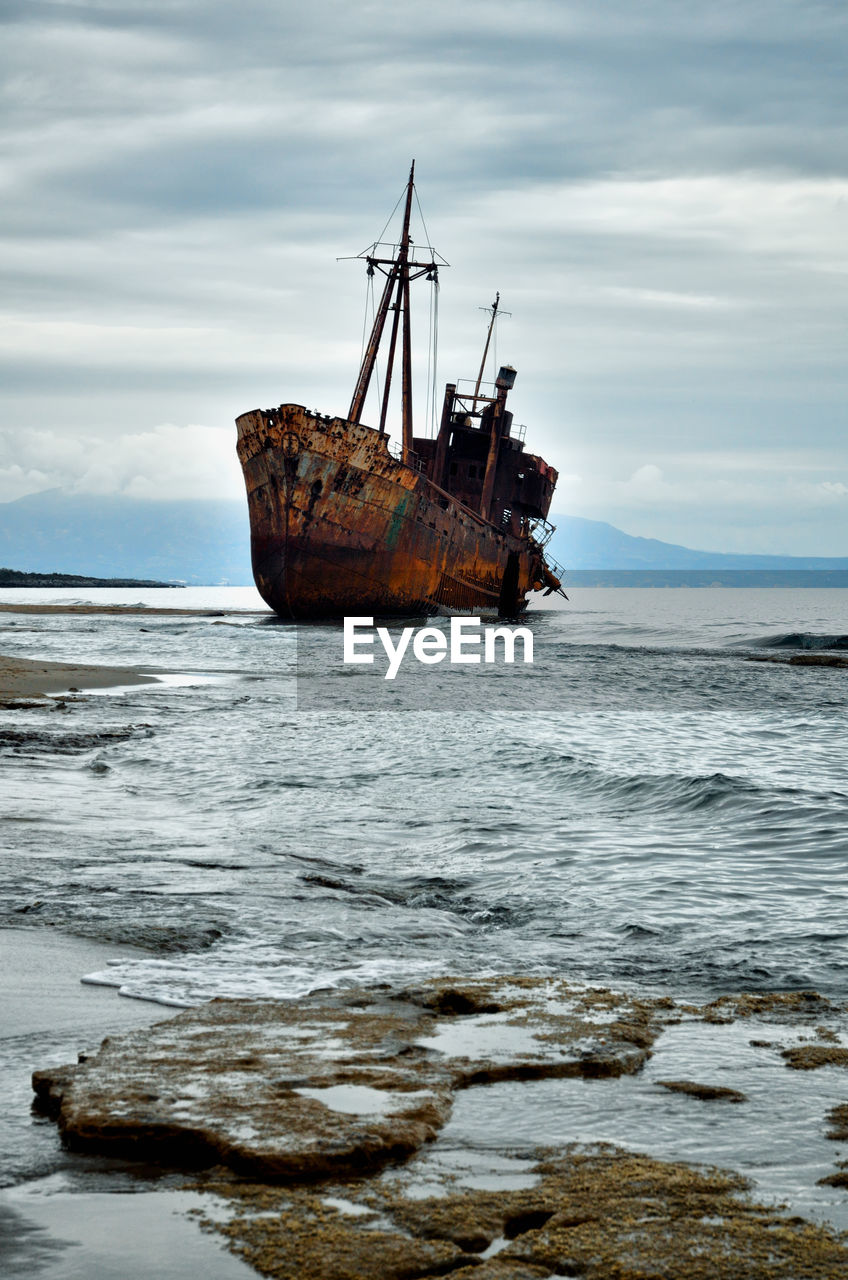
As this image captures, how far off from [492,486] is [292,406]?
13.6m

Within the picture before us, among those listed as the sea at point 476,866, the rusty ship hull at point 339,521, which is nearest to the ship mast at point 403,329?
the rusty ship hull at point 339,521

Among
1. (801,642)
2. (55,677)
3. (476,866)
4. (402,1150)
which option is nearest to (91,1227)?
(402,1150)

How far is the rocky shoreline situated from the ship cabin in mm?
41669

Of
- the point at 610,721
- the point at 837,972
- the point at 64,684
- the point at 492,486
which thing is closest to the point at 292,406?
the point at 492,486

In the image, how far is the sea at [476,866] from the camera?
332cm

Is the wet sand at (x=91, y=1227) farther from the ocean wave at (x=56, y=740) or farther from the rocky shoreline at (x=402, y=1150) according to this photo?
the ocean wave at (x=56, y=740)

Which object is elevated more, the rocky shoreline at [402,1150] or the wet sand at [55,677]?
the wet sand at [55,677]

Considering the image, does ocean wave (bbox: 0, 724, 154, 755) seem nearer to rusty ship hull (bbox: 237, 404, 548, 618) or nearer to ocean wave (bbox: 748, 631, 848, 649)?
rusty ship hull (bbox: 237, 404, 548, 618)

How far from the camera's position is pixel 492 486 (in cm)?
4572

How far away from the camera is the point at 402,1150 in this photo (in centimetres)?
279

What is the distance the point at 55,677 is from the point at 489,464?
28.6 meters

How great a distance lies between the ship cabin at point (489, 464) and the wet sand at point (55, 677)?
25.4 metres

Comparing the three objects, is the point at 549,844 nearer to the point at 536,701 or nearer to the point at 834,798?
the point at 834,798

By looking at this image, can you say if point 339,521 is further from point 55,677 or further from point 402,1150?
point 402,1150
